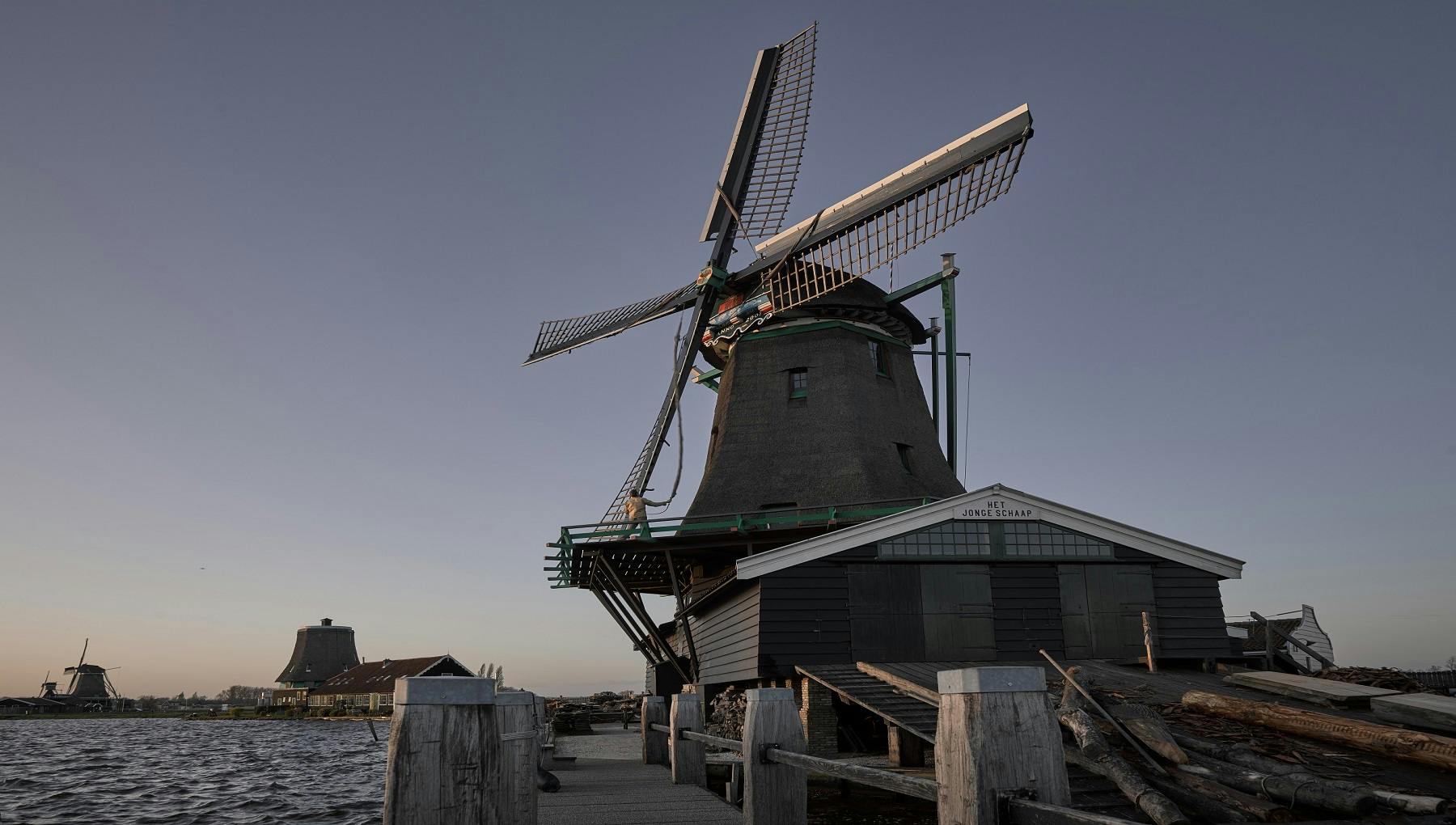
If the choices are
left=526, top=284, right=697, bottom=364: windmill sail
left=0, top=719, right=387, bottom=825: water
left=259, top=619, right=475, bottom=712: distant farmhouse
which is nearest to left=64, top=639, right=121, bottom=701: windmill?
left=259, top=619, right=475, bottom=712: distant farmhouse

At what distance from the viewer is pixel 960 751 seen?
3.33m

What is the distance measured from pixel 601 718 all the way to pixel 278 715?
4765 cm

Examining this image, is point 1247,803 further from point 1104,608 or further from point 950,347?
point 950,347

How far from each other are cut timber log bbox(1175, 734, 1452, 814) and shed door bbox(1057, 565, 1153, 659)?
842 centimetres

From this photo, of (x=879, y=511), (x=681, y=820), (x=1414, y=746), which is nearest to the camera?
(x=681, y=820)

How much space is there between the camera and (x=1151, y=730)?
897cm

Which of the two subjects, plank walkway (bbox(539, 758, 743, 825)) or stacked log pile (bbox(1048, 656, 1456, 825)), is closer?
stacked log pile (bbox(1048, 656, 1456, 825))

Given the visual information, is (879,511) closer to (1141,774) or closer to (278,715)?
(1141,774)

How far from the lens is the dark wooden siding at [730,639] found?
690 inches

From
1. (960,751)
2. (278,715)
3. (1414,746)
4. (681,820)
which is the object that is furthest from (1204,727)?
(278,715)

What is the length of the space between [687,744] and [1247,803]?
576 cm

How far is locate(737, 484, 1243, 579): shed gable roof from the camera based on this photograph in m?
17.5

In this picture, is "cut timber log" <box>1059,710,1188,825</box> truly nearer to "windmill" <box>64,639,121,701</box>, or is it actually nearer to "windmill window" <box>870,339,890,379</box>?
"windmill window" <box>870,339,890,379</box>

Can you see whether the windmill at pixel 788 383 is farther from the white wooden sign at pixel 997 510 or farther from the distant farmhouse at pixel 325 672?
the distant farmhouse at pixel 325 672
